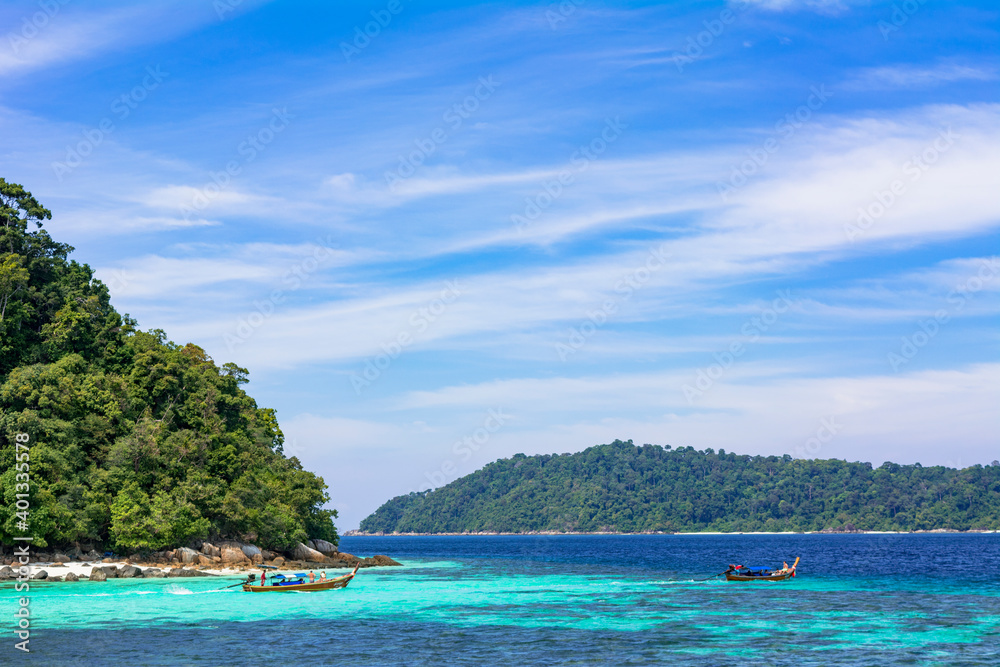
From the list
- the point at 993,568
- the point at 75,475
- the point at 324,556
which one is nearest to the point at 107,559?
the point at 75,475

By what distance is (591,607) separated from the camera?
150ft

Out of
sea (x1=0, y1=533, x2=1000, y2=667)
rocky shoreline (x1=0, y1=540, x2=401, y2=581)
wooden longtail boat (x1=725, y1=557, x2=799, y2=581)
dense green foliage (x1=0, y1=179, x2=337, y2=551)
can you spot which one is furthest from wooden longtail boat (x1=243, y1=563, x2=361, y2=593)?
wooden longtail boat (x1=725, y1=557, x2=799, y2=581)

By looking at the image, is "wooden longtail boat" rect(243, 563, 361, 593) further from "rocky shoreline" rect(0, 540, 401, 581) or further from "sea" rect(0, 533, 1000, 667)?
"rocky shoreline" rect(0, 540, 401, 581)

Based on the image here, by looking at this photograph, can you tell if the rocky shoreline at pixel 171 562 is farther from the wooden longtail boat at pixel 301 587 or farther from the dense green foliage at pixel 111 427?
the wooden longtail boat at pixel 301 587

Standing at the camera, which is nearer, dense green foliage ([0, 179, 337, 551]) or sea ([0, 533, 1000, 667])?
sea ([0, 533, 1000, 667])

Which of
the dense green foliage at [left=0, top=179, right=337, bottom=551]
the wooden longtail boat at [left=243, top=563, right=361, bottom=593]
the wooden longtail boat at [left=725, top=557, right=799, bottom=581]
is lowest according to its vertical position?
the wooden longtail boat at [left=725, top=557, right=799, bottom=581]

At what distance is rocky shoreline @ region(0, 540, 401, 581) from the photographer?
54719mm

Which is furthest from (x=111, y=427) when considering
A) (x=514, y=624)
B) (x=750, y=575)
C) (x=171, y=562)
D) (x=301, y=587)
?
(x=750, y=575)

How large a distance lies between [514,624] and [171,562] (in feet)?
118

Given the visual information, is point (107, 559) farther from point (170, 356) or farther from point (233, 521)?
A: point (170, 356)

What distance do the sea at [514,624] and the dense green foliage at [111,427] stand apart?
8769 millimetres

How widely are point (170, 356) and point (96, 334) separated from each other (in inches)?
247

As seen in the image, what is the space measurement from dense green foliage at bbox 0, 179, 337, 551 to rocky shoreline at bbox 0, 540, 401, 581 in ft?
4.18

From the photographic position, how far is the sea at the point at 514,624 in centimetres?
3045
